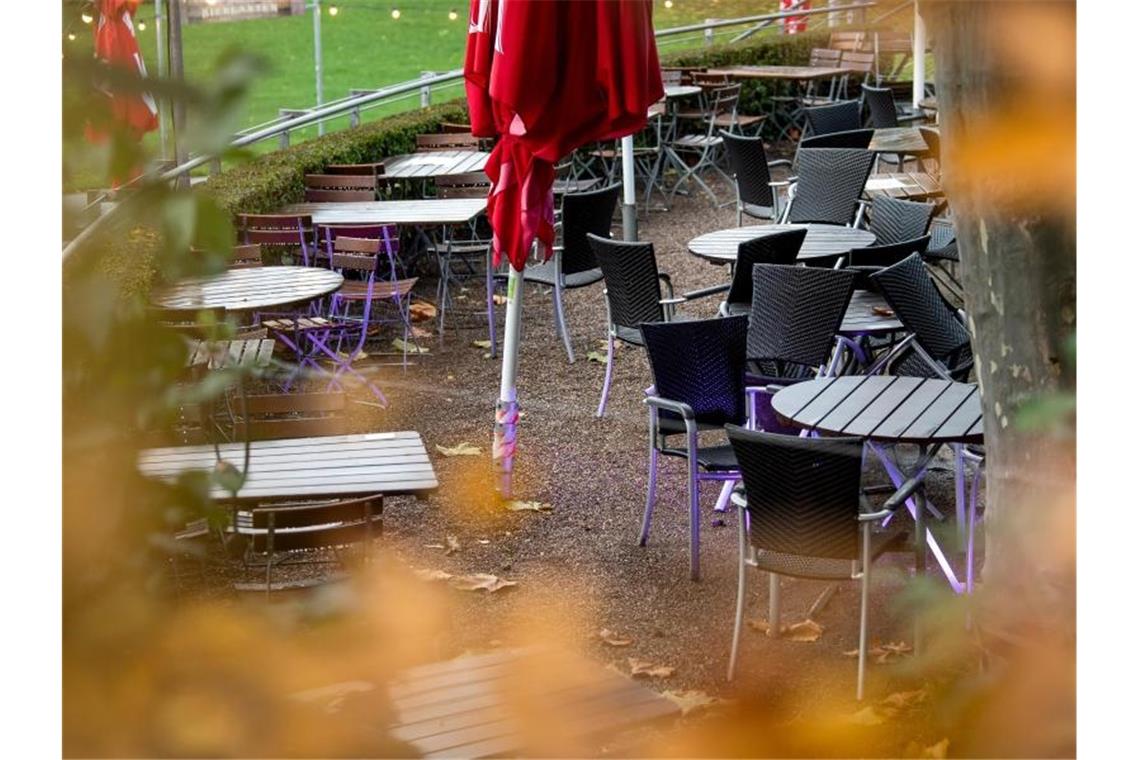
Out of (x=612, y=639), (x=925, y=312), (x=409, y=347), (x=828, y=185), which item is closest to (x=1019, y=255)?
(x=612, y=639)

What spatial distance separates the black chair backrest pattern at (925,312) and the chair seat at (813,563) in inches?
65.9

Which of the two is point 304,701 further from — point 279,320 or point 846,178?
point 846,178

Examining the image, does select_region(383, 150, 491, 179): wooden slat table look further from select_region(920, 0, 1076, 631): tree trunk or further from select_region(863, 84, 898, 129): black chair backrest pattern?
select_region(920, 0, 1076, 631): tree trunk

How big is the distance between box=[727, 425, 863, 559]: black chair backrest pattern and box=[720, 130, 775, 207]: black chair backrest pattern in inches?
245

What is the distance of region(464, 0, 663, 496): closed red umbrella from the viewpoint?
549 centimetres

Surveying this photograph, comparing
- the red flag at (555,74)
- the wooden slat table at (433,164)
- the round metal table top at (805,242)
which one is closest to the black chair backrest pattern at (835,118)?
the wooden slat table at (433,164)

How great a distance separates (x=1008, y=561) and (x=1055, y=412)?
33 cm

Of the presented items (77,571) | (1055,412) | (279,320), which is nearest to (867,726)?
(1055,412)

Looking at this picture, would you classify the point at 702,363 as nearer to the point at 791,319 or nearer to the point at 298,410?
the point at 791,319

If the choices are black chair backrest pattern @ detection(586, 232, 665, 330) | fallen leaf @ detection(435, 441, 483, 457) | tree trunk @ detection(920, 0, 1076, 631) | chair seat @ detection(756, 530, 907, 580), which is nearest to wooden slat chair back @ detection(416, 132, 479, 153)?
black chair backrest pattern @ detection(586, 232, 665, 330)

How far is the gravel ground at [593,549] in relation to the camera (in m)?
5.00

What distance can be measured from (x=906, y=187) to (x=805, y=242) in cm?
213

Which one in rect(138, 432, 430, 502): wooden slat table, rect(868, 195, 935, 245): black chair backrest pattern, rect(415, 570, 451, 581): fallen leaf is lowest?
rect(415, 570, 451, 581): fallen leaf

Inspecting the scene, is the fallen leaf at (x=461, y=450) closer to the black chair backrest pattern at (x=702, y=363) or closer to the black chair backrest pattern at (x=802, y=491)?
the black chair backrest pattern at (x=702, y=363)
